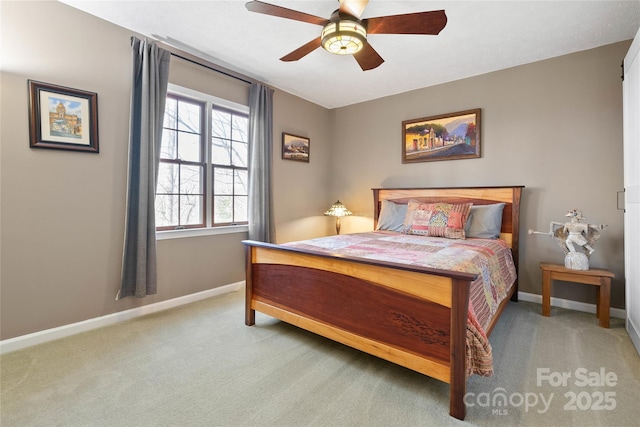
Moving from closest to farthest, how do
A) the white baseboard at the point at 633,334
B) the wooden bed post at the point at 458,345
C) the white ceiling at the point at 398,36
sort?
the wooden bed post at the point at 458,345
the white baseboard at the point at 633,334
the white ceiling at the point at 398,36

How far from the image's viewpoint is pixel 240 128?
12.1 feet

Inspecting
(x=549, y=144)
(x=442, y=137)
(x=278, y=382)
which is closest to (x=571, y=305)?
(x=549, y=144)

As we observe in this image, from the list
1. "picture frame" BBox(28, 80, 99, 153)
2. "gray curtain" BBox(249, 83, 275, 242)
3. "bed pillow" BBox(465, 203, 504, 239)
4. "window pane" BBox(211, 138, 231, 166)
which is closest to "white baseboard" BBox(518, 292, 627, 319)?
"bed pillow" BBox(465, 203, 504, 239)

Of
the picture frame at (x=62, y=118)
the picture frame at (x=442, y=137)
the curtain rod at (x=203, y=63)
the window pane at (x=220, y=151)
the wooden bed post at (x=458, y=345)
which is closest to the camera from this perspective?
the wooden bed post at (x=458, y=345)

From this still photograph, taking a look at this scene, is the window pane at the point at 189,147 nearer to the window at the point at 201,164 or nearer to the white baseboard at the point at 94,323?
the window at the point at 201,164

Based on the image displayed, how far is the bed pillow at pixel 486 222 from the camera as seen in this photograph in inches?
125

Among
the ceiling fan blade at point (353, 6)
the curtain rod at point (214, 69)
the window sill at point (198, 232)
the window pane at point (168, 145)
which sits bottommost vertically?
the window sill at point (198, 232)

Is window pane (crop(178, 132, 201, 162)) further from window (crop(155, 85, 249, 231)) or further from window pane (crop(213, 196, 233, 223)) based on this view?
window pane (crop(213, 196, 233, 223))

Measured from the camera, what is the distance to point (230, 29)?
2660 mm

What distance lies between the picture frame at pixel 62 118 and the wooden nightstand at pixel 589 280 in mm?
4274

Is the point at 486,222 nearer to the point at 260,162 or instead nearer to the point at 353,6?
the point at 353,6

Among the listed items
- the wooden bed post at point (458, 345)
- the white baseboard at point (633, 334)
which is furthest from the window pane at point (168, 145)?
the white baseboard at point (633, 334)

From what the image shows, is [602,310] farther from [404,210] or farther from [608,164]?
[404,210]

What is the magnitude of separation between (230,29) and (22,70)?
160cm
